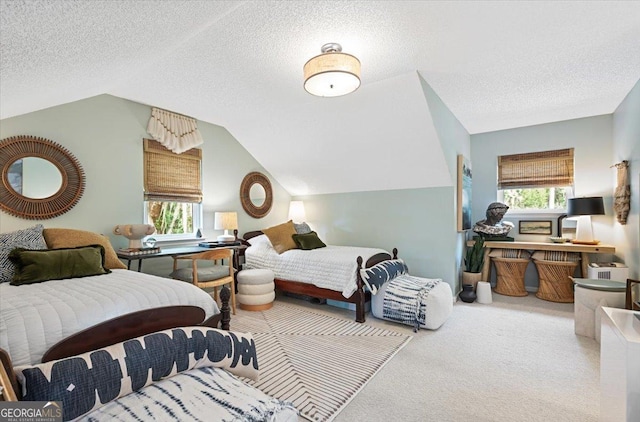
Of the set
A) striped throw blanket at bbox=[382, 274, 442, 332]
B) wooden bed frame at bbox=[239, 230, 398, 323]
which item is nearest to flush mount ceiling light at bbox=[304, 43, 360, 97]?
wooden bed frame at bbox=[239, 230, 398, 323]

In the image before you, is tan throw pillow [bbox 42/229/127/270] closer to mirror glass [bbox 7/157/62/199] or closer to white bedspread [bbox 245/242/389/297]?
mirror glass [bbox 7/157/62/199]

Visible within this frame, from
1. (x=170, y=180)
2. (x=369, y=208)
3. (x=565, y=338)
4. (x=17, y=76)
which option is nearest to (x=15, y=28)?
(x=17, y=76)

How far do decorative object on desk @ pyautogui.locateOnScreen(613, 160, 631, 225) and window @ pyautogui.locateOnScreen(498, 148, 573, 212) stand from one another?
847 millimetres

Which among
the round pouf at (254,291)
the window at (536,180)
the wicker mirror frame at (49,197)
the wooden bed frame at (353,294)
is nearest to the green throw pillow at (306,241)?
the wooden bed frame at (353,294)

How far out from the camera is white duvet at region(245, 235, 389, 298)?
3318 mm

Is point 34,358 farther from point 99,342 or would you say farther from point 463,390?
point 463,390

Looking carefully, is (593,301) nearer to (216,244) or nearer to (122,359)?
(122,359)

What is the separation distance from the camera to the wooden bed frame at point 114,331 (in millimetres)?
1029

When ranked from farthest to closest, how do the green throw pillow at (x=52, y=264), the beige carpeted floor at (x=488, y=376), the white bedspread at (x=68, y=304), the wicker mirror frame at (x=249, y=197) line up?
the wicker mirror frame at (x=249, y=197) < the green throw pillow at (x=52, y=264) < the beige carpeted floor at (x=488, y=376) < the white bedspread at (x=68, y=304)

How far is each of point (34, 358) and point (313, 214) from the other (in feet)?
13.9

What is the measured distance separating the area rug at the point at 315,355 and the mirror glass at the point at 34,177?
7.57 feet

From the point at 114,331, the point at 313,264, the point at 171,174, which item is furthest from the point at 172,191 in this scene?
the point at 114,331

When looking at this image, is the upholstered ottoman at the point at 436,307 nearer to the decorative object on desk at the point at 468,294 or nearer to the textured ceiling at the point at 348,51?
the decorative object on desk at the point at 468,294

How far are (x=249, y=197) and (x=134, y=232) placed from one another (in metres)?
1.91
